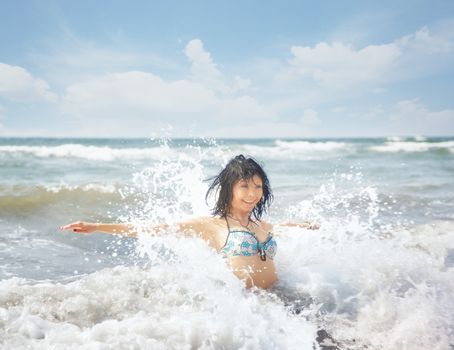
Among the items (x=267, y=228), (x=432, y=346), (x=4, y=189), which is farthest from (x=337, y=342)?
(x=4, y=189)

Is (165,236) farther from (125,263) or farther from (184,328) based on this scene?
(184,328)

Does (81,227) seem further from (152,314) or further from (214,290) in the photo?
(214,290)

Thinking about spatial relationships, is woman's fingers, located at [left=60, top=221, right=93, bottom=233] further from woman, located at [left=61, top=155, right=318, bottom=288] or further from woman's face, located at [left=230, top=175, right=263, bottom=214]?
woman's face, located at [left=230, top=175, right=263, bottom=214]

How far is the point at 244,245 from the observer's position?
12.8ft

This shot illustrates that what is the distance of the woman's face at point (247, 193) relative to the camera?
395 cm

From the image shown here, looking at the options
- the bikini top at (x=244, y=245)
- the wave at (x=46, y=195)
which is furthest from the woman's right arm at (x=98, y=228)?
the wave at (x=46, y=195)

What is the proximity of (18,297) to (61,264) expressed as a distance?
1399 mm

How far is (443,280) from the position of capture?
4.35 meters

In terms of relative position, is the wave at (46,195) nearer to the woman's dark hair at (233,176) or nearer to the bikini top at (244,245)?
the woman's dark hair at (233,176)

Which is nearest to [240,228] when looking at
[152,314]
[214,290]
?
[214,290]

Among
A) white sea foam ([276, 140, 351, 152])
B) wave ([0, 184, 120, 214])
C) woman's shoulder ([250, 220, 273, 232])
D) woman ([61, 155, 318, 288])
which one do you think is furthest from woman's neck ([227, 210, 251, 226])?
white sea foam ([276, 140, 351, 152])

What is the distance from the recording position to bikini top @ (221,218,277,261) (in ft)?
12.8

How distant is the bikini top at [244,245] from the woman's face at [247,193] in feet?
0.79

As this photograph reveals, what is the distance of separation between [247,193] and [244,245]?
0.45 m
